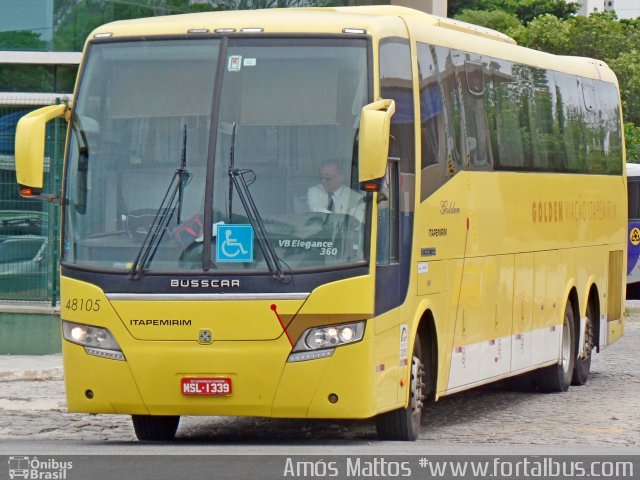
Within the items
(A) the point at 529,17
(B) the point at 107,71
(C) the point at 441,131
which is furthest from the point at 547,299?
(A) the point at 529,17

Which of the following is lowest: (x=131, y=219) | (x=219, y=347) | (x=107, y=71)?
(x=219, y=347)

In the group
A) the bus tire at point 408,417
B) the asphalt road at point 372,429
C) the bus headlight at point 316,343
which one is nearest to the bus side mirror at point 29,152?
the asphalt road at point 372,429

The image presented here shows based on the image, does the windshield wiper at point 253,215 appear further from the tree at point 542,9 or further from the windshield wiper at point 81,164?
the tree at point 542,9

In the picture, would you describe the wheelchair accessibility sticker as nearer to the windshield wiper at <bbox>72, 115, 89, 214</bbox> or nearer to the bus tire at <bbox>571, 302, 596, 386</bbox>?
the windshield wiper at <bbox>72, 115, 89, 214</bbox>

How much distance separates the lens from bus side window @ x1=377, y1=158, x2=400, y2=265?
1132cm

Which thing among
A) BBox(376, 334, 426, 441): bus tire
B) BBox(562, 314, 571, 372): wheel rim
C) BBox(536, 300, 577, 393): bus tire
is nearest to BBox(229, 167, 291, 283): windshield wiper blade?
BBox(376, 334, 426, 441): bus tire

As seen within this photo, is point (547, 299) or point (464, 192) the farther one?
point (547, 299)

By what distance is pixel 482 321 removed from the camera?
47.2 ft

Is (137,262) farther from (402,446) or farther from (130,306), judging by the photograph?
(402,446)

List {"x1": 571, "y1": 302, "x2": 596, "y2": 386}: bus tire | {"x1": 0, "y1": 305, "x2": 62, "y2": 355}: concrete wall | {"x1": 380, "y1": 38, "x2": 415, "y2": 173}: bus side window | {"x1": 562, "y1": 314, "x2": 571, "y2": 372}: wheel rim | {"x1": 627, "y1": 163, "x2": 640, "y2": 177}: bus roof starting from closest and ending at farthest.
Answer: {"x1": 380, "y1": 38, "x2": 415, "y2": 173}: bus side window, {"x1": 562, "y1": 314, "x2": 571, "y2": 372}: wheel rim, {"x1": 571, "y1": 302, "x2": 596, "y2": 386}: bus tire, {"x1": 0, "y1": 305, "x2": 62, "y2": 355}: concrete wall, {"x1": 627, "y1": 163, "x2": 640, "y2": 177}: bus roof

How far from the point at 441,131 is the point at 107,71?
3024 mm
